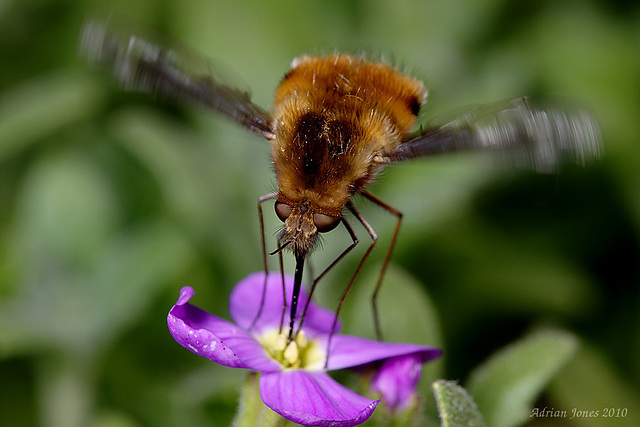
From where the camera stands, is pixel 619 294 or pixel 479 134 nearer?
pixel 479 134

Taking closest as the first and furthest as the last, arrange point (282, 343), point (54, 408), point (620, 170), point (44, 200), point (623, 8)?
point (282, 343) → point (54, 408) → point (44, 200) → point (620, 170) → point (623, 8)

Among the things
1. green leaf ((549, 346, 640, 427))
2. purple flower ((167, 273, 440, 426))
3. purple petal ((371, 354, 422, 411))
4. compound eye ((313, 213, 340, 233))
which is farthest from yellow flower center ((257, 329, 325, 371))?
green leaf ((549, 346, 640, 427))

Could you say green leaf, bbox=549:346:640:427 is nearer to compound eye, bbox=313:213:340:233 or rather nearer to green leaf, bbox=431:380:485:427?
green leaf, bbox=431:380:485:427

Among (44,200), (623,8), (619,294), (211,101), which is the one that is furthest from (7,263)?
(623,8)

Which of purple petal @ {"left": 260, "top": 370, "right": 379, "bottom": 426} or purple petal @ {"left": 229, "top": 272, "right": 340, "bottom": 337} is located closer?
purple petal @ {"left": 260, "top": 370, "right": 379, "bottom": 426}

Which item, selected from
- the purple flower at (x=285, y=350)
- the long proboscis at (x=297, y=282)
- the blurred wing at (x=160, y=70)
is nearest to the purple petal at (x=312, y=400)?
the purple flower at (x=285, y=350)

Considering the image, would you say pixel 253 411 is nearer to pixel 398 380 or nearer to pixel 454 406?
pixel 398 380

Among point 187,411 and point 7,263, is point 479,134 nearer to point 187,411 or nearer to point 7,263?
point 187,411
